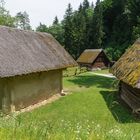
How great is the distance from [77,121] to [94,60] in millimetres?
51136

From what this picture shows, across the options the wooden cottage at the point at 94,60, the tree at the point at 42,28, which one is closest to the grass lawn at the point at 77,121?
the wooden cottage at the point at 94,60

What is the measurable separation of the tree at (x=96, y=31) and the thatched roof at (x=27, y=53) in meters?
48.0

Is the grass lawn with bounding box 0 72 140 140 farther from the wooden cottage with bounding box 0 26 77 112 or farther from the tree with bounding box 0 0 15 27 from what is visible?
the tree with bounding box 0 0 15 27

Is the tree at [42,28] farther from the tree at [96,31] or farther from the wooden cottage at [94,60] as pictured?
the wooden cottage at [94,60]

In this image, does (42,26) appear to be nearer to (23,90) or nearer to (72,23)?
(72,23)

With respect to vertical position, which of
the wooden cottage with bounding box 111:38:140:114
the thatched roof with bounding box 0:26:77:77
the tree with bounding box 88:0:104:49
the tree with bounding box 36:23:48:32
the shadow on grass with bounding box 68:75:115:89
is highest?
the tree with bounding box 36:23:48:32

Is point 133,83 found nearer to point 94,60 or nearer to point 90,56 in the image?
point 94,60

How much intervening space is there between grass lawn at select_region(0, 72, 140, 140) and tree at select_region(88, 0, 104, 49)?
130 ft

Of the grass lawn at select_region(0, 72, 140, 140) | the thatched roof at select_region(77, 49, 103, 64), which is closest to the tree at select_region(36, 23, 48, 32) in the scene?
the thatched roof at select_region(77, 49, 103, 64)

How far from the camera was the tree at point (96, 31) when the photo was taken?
76062 mm

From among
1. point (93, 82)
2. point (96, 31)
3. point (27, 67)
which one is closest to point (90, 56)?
point (96, 31)

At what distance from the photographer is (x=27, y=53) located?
21.5 meters

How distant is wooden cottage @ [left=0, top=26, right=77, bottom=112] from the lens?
18.0 m

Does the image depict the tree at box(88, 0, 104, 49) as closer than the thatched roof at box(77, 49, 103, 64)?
No
